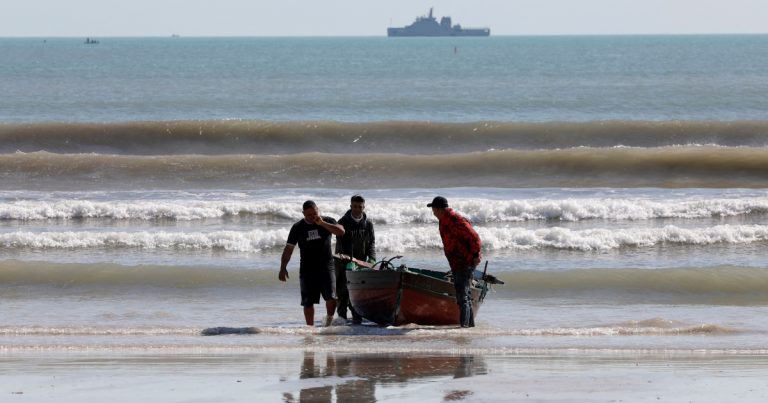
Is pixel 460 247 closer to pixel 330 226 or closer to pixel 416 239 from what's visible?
pixel 330 226

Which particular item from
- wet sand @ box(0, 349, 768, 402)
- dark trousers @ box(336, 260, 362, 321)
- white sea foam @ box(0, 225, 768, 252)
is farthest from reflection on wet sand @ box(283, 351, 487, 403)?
white sea foam @ box(0, 225, 768, 252)

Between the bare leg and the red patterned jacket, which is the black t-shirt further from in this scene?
the red patterned jacket

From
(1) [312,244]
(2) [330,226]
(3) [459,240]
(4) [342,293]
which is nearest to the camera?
(2) [330,226]

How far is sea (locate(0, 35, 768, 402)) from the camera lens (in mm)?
11000

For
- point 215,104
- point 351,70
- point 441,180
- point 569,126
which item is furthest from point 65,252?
point 351,70

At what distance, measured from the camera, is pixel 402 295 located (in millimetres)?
12703

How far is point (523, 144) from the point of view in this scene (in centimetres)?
3694

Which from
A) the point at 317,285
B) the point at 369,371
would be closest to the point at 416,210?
the point at 317,285

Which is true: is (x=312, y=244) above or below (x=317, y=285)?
above

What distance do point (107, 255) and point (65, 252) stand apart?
2.46ft

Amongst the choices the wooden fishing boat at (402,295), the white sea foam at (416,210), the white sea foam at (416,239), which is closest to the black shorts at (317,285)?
the wooden fishing boat at (402,295)

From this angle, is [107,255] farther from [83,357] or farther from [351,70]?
[351,70]

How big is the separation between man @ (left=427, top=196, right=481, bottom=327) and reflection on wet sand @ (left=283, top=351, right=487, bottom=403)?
5.62 feet

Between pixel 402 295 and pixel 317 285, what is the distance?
90cm
